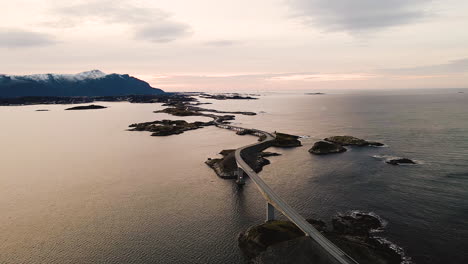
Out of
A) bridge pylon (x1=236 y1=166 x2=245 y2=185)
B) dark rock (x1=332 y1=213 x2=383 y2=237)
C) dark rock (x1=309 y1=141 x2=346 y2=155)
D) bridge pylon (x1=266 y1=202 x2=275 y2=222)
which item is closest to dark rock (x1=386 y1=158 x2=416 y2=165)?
dark rock (x1=309 y1=141 x2=346 y2=155)

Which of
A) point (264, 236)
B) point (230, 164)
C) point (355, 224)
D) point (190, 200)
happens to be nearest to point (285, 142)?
point (230, 164)

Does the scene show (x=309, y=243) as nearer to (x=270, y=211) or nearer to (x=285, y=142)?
(x=270, y=211)

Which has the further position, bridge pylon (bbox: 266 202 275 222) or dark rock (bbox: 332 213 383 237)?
bridge pylon (bbox: 266 202 275 222)

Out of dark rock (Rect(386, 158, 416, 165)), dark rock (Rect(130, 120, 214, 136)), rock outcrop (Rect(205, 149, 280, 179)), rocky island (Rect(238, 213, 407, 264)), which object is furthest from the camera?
dark rock (Rect(130, 120, 214, 136))

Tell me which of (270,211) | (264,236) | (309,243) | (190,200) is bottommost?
(190,200)

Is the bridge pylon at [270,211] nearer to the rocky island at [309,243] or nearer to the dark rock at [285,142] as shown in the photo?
the rocky island at [309,243]

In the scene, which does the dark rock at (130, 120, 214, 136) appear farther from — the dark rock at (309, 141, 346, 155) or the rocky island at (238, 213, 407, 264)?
the rocky island at (238, 213, 407, 264)

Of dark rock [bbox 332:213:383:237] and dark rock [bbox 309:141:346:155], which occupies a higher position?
dark rock [bbox 309:141:346:155]

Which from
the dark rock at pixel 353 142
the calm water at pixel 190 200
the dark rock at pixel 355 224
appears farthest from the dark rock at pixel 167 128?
the dark rock at pixel 355 224

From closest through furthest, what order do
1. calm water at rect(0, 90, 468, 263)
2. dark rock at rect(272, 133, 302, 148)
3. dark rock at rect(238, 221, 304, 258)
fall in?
dark rock at rect(238, 221, 304, 258) → calm water at rect(0, 90, 468, 263) → dark rock at rect(272, 133, 302, 148)

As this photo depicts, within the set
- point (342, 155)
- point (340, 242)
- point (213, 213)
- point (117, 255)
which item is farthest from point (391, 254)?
point (342, 155)

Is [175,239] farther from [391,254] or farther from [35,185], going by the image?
[35,185]
